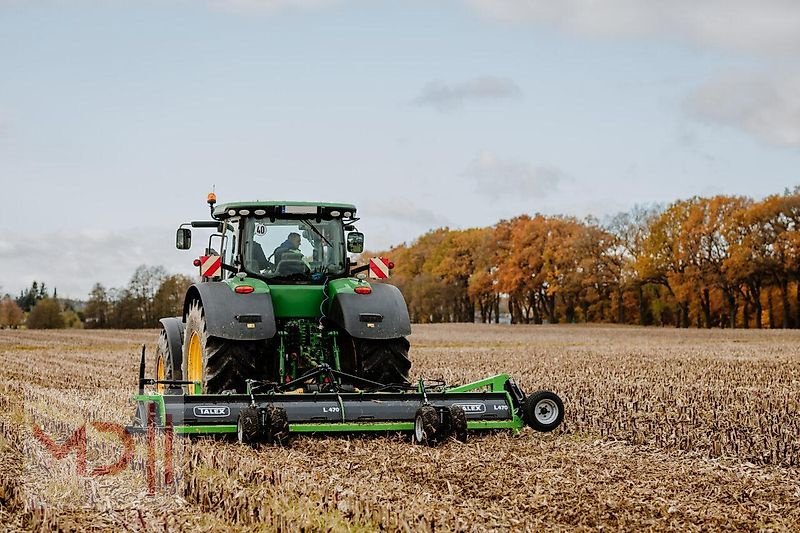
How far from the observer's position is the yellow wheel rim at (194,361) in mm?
10344

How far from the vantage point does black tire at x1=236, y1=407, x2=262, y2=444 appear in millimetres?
8117

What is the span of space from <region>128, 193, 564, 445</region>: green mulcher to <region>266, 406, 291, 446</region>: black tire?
0.01 meters

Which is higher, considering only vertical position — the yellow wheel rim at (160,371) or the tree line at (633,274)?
the tree line at (633,274)

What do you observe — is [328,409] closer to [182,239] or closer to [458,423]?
[458,423]

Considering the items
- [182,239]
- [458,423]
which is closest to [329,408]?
[458,423]

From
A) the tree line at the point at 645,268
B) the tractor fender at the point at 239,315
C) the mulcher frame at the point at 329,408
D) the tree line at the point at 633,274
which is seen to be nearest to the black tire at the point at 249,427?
the mulcher frame at the point at 329,408

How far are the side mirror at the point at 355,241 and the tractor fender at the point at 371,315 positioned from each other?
80 centimetres

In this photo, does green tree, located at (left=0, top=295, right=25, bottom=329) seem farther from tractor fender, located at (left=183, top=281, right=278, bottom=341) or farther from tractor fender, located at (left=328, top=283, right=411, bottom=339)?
tractor fender, located at (left=328, top=283, right=411, bottom=339)

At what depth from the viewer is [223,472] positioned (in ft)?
23.0

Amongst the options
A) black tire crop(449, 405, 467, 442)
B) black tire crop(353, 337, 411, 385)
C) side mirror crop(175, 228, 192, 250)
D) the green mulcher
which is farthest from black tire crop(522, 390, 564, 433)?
side mirror crop(175, 228, 192, 250)

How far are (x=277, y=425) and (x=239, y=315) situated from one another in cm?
157

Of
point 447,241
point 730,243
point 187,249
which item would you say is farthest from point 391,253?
point 187,249

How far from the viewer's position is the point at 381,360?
32.1 ft

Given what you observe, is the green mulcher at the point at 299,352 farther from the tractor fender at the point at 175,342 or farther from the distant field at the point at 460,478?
the distant field at the point at 460,478
